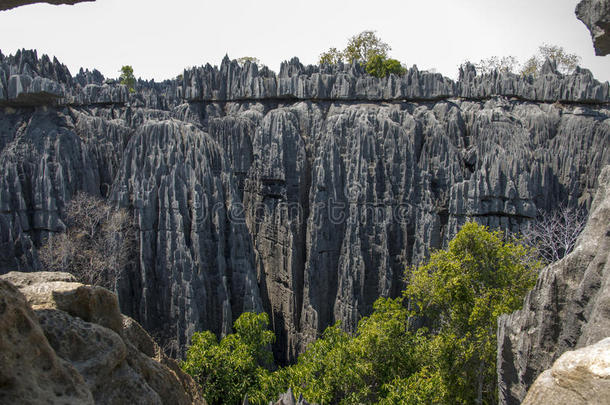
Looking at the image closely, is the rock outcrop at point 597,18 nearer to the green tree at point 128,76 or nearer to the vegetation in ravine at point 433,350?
the vegetation in ravine at point 433,350

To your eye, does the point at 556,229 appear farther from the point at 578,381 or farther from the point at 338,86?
the point at 578,381

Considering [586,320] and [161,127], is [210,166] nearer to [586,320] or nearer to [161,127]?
[161,127]

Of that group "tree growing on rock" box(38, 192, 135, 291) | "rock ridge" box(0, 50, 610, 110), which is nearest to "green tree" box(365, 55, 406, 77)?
"rock ridge" box(0, 50, 610, 110)

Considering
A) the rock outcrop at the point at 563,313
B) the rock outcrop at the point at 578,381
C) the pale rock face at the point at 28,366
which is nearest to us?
the rock outcrop at the point at 578,381

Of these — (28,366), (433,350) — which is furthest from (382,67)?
(28,366)

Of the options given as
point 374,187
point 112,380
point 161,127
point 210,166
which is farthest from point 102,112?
point 112,380

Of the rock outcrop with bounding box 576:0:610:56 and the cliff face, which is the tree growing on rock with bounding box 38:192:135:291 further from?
the rock outcrop with bounding box 576:0:610:56

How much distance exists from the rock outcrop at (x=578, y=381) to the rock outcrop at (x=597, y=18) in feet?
16.9

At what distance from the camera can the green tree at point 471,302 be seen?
35.8 feet

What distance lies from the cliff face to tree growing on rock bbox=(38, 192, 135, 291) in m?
→ 0.67

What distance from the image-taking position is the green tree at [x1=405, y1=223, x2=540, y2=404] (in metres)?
10.9

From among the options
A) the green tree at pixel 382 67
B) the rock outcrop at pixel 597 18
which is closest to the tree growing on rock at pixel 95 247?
the rock outcrop at pixel 597 18

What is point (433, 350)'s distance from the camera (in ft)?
38.9

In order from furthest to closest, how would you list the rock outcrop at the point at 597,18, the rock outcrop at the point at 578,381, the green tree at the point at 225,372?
the green tree at the point at 225,372 → the rock outcrop at the point at 597,18 → the rock outcrop at the point at 578,381
